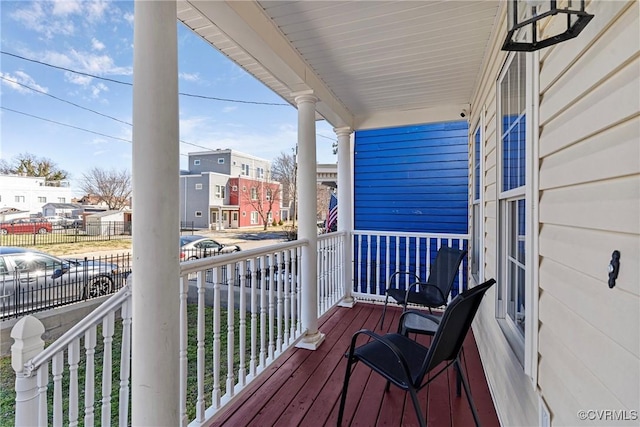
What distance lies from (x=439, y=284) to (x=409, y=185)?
1844mm

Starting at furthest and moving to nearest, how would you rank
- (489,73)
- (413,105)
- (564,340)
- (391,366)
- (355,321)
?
(413,105), (355,321), (489,73), (391,366), (564,340)

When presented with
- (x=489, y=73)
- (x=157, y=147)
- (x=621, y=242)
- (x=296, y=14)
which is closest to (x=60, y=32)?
(x=296, y=14)

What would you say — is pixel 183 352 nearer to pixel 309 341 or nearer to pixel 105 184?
pixel 309 341

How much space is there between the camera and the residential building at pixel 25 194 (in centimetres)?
Answer: 226

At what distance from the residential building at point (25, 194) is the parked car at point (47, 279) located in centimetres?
74

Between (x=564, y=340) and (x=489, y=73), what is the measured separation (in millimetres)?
2151

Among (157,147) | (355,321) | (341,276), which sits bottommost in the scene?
(355,321)

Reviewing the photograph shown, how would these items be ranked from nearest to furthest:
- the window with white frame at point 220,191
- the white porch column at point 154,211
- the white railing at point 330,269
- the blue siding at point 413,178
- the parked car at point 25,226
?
the white porch column at point 154,211
the parked car at point 25,226
the white railing at point 330,269
the blue siding at point 413,178
the window with white frame at point 220,191

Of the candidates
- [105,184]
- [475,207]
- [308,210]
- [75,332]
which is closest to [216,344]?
[75,332]

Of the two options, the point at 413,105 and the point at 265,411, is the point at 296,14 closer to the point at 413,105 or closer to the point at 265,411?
the point at 413,105

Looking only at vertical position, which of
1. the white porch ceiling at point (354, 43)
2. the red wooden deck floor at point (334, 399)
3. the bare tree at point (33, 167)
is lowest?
the red wooden deck floor at point (334, 399)

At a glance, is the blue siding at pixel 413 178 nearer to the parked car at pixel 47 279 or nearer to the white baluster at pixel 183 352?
the white baluster at pixel 183 352

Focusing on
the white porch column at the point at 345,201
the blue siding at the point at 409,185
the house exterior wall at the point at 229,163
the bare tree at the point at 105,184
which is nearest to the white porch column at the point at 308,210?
the white porch column at the point at 345,201

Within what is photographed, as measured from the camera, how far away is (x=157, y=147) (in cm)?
122
